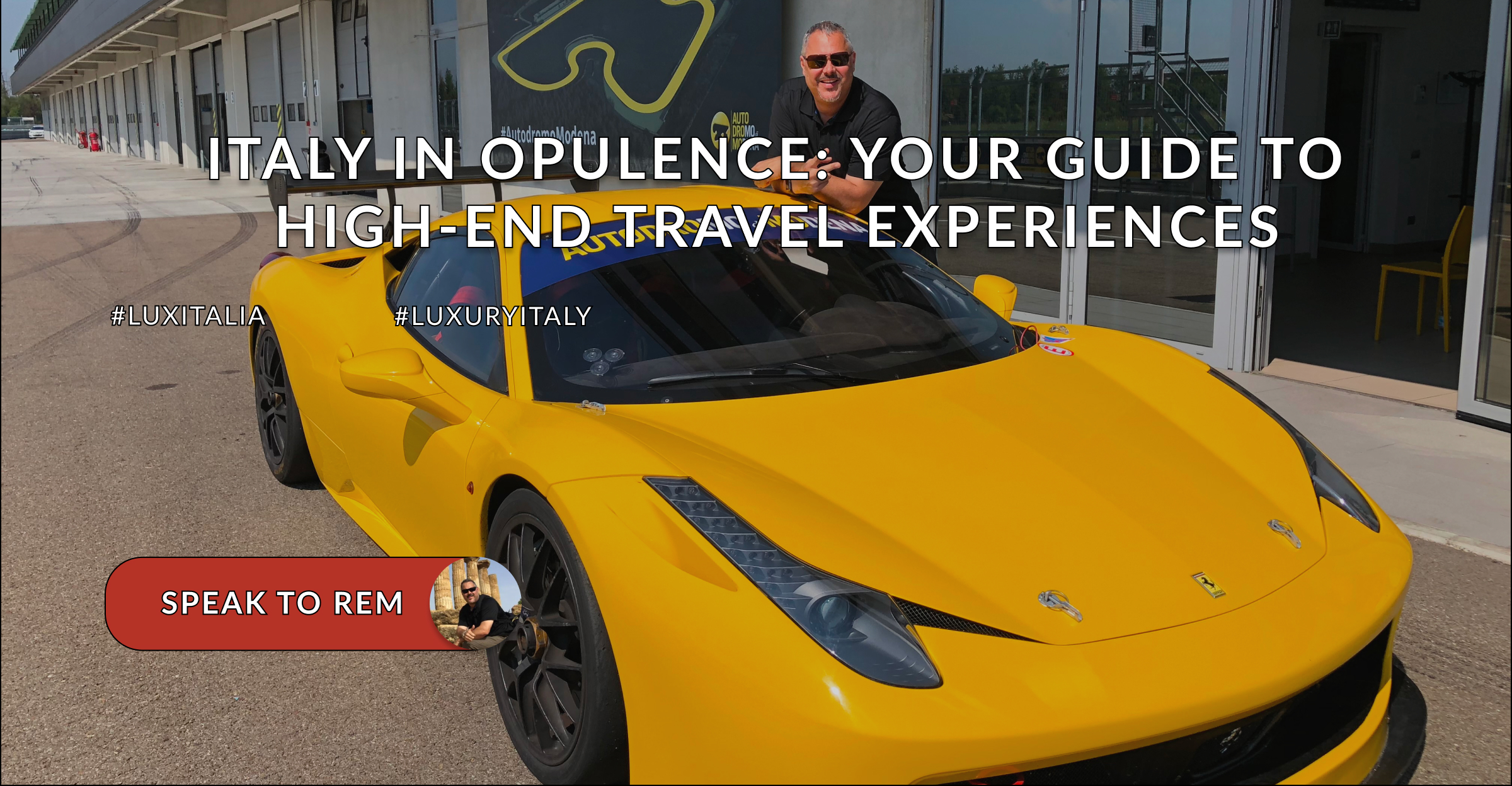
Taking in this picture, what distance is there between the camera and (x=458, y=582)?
2734 mm

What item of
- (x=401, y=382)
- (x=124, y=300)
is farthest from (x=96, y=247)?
(x=401, y=382)

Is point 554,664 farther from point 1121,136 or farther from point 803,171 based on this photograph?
point 1121,136

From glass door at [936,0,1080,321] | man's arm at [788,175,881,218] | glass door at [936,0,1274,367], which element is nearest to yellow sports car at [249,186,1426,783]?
man's arm at [788,175,881,218]

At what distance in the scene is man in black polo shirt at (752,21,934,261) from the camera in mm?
4629

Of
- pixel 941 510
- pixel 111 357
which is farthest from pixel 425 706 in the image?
pixel 111 357

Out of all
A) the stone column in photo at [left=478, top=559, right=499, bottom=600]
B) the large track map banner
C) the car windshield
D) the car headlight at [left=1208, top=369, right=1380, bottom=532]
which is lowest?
the stone column in photo at [left=478, top=559, right=499, bottom=600]

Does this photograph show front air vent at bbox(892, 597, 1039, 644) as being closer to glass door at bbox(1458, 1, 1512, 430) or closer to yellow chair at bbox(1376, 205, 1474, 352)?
glass door at bbox(1458, 1, 1512, 430)

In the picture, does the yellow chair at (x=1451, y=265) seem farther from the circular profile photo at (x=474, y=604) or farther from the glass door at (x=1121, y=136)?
the circular profile photo at (x=474, y=604)

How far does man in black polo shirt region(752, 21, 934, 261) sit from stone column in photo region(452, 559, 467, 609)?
221 centimetres

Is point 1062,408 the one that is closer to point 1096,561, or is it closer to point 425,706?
point 1096,561

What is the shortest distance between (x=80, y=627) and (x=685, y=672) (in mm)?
2215

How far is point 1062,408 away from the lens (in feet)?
8.96

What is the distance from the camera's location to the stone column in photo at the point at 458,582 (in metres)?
2.71

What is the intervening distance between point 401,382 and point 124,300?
329 inches
